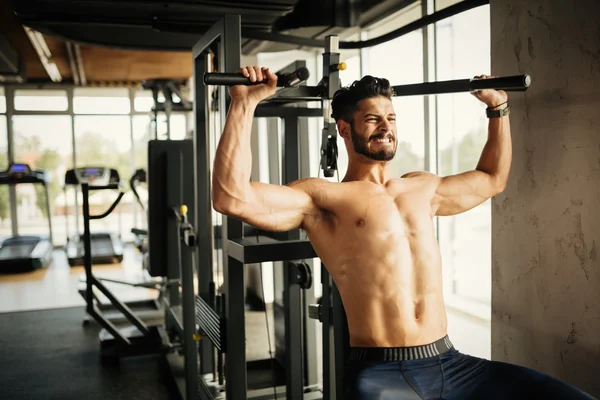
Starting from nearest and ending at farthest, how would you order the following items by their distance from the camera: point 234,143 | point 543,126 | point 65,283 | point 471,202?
point 234,143
point 471,202
point 543,126
point 65,283

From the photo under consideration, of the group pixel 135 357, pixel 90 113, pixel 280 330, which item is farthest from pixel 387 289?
pixel 90 113

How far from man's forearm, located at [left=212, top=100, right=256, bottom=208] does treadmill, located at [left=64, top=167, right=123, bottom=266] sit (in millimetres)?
5354

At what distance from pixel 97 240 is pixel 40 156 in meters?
1.95

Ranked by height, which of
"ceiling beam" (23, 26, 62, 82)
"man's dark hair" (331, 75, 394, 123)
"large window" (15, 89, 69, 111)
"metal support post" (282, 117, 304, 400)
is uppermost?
"ceiling beam" (23, 26, 62, 82)

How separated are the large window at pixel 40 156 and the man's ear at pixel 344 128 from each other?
8584 millimetres

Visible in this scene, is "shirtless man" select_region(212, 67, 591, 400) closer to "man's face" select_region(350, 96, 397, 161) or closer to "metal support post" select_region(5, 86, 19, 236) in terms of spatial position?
"man's face" select_region(350, 96, 397, 161)

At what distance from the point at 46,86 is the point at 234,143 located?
29.7 ft

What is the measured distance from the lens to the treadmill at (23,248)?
7516 mm

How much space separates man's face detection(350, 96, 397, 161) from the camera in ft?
5.75

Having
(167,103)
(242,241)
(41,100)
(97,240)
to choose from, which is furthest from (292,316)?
(41,100)

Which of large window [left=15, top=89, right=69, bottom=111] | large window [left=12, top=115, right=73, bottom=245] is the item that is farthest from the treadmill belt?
large window [left=15, top=89, right=69, bottom=111]

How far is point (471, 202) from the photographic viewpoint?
6.33ft

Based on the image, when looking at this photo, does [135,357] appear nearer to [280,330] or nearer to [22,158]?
[280,330]

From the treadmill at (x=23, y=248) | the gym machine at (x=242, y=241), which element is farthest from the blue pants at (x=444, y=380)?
the treadmill at (x=23, y=248)
